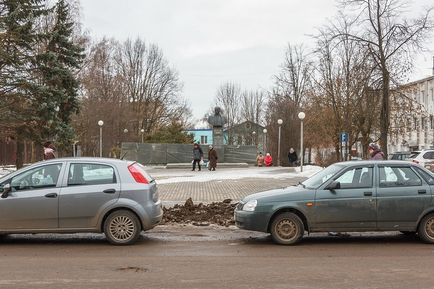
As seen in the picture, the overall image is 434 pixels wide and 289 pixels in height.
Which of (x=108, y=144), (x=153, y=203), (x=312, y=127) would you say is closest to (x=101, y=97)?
(x=108, y=144)

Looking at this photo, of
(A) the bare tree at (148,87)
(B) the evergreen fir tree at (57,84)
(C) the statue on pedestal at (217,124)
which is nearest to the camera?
(B) the evergreen fir tree at (57,84)

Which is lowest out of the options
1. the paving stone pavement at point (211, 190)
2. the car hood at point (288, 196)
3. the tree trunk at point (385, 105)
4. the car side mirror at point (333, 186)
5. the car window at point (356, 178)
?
the paving stone pavement at point (211, 190)

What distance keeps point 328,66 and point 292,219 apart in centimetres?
3530

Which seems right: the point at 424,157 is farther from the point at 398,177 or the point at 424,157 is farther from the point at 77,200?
the point at 77,200

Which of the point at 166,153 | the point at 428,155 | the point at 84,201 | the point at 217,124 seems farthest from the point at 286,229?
the point at 166,153

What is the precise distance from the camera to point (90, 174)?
934cm

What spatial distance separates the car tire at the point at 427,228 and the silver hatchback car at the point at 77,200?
479cm

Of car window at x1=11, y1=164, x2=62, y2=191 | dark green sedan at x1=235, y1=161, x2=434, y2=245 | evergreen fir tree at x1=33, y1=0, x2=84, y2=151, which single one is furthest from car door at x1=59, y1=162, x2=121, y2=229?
evergreen fir tree at x1=33, y1=0, x2=84, y2=151

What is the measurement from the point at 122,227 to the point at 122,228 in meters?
0.02

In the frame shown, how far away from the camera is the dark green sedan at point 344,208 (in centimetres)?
920

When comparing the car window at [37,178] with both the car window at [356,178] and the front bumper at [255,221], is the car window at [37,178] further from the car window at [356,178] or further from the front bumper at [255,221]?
the car window at [356,178]

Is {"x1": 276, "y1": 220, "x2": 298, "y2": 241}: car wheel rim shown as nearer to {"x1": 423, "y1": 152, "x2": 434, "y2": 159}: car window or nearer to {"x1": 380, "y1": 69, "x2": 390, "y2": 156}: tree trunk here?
{"x1": 380, "y1": 69, "x2": 390, "y2": 156}: tree trunk

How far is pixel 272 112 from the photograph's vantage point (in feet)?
189

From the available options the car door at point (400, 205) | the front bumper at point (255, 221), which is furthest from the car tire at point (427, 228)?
the front bumper at point (255, 221)
